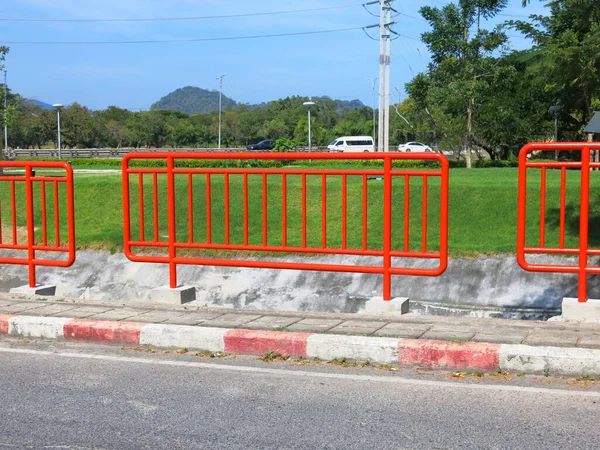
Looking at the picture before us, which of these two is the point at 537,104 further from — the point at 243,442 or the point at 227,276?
the point at 243,442

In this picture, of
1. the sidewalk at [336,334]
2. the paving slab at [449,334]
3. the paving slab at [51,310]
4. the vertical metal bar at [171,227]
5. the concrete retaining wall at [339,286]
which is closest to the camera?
the sidewalk at [336,334]

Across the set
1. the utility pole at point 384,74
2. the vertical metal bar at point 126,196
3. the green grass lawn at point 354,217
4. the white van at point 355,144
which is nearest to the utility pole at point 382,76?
the utility pole at point 384,74

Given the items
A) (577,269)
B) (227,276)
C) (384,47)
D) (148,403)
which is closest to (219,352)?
(148,403)

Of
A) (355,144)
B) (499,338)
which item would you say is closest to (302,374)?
(499,338)

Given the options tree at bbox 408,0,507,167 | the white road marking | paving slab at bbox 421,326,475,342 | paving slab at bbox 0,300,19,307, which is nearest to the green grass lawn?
paving slab at bbox 0,300,19,307

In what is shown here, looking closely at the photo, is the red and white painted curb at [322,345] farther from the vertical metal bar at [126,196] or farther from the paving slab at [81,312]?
the vertical metal bar at [126,196]

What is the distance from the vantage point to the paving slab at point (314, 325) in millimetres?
6832

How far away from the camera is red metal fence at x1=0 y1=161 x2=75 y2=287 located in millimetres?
9078

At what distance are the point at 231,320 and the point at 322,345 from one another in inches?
49.9

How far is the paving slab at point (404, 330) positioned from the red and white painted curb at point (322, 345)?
26 centimetres

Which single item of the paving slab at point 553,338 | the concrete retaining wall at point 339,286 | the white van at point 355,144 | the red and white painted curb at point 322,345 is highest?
the white van at point 355,144

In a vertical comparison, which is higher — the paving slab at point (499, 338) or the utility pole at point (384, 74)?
the utility pole at point (384, 74)

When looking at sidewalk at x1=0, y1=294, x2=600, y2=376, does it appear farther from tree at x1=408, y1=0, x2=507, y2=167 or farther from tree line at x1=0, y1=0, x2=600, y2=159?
tree at x1=408, y1=0, x2=507, y2=167

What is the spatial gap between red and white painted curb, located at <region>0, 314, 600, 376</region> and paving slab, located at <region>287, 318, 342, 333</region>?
283 mm
